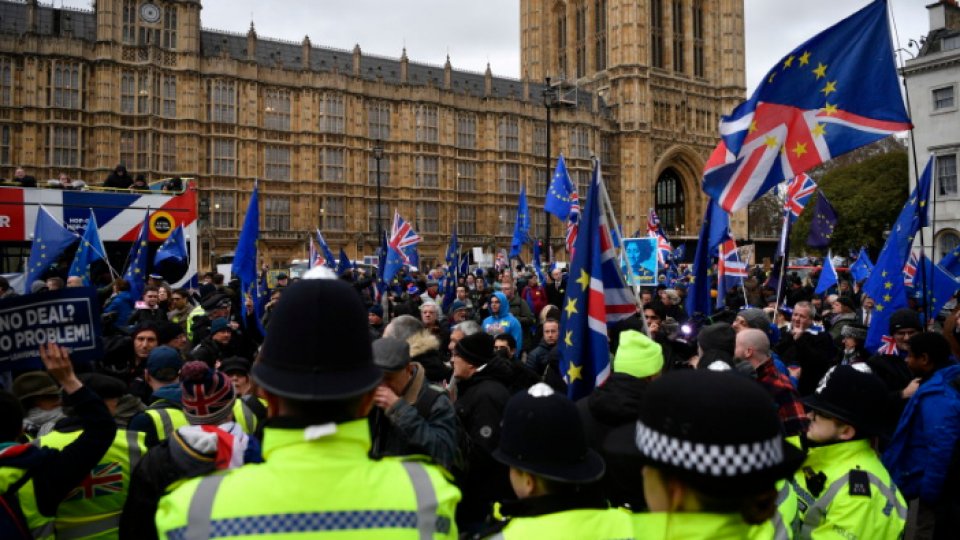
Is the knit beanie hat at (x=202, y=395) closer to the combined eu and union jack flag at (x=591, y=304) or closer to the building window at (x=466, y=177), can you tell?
the combined eu and union jack flag at (x=591, y=304)

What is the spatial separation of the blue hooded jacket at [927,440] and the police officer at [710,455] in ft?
8.15

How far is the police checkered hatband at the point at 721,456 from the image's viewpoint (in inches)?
67.8

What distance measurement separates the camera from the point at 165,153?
121 ft

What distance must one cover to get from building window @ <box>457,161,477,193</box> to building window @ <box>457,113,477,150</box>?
1160 mm

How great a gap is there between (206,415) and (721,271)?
7973 mm

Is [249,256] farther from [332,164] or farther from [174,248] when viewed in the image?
[332,164]

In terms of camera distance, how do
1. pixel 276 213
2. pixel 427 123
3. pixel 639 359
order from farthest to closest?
pixel 427 123 → pixel 276 213 → pixel 639 359

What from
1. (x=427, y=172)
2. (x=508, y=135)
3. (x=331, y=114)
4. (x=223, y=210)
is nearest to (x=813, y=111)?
(x=223, y=210)

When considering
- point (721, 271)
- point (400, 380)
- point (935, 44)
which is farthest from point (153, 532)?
point (935, 44)

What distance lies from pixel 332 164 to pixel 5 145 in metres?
16.0

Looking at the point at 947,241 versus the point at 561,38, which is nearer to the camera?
the point at 947,241

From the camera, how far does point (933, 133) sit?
28.5 m

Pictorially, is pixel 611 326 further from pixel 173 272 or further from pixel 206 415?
pixel 173 272

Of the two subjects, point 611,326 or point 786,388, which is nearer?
point 786,388
